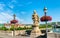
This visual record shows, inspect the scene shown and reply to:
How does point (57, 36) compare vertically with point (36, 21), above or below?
below

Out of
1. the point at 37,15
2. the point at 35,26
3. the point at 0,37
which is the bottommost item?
the point at 0,37

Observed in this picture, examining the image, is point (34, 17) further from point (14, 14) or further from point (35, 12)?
point (14, 14)

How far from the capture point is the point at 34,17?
81.9 feet

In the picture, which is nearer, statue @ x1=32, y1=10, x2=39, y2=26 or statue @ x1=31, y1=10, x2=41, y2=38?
statue @ x1=31, y1=10, x2=41, y2=38

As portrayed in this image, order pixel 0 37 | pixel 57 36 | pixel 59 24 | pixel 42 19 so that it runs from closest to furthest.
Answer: pixel 57 36 < pixel 0 37 < pixel 42 19 < pixel 59 24

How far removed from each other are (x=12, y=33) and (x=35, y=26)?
167 inches

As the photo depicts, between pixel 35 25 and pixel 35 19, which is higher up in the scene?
pixel 35 19

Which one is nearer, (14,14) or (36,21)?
(36,21)

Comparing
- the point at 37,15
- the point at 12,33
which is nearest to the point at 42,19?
the point at 37,15

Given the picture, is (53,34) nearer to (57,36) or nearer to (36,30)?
(57,36)

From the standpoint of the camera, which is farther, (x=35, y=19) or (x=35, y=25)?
(x=35, y=19)

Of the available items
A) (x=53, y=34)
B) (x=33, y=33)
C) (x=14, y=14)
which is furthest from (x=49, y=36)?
(x=14, y=14)

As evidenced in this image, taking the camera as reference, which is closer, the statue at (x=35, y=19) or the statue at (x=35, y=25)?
the statue at (x=35, y=25)

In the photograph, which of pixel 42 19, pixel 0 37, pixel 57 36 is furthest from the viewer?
pixel 42 19
